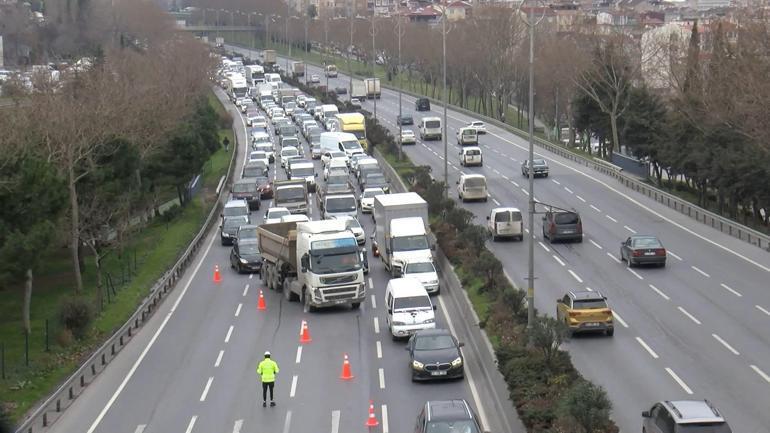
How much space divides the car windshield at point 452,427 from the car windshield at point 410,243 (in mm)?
22099

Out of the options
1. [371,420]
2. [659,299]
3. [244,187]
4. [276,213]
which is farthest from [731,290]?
[244,187]

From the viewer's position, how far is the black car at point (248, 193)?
64.7 metres

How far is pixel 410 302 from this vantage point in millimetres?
35125

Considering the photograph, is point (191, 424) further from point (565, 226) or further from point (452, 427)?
point (565, 226)

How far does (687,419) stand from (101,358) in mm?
18260

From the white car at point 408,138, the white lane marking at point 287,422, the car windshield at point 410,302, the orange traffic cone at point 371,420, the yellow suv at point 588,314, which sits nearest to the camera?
the orange traffic cone at point 371,420

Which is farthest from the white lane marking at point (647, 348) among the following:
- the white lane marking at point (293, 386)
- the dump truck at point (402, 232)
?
the dump truck at point (402, 232)

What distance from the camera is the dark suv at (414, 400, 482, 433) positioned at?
21406 mm

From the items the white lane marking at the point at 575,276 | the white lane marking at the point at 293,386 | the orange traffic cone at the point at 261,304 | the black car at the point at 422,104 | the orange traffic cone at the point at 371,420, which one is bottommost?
the black car at the point at 422,104

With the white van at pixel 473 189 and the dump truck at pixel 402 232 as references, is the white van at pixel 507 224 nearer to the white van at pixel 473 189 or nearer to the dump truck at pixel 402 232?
the dump truck at pixel 402 232

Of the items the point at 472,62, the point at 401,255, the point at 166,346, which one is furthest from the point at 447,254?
the point at 472,62

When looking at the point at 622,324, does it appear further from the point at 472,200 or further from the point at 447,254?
the point at 472,200

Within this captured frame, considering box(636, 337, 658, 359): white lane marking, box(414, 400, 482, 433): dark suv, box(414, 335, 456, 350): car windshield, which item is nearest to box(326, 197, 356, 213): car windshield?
box(636, 337, 658, 359): white lane marking

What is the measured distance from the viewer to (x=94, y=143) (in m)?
50.5
